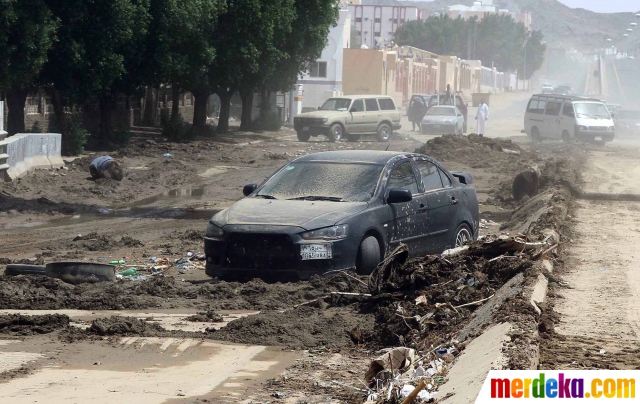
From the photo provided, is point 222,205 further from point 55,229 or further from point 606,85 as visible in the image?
point 606,85

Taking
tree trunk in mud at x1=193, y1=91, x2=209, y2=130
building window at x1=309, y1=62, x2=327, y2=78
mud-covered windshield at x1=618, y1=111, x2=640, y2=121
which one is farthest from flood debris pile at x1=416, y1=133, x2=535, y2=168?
building window at x1=309, y1=62, x2=327, y2=78

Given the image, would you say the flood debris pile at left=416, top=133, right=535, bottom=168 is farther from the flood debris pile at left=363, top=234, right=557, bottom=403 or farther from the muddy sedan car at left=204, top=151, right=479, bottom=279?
the flood debris pile at left=363, top=234, right=557, bottom=403

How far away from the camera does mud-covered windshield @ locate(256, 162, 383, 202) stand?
10.8 m

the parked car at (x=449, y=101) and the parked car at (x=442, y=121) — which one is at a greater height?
the parked car at (x=449, y=101)

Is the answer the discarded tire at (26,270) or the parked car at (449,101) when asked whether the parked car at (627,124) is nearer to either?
the parked car at (449,101)

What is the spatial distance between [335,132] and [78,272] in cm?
3065

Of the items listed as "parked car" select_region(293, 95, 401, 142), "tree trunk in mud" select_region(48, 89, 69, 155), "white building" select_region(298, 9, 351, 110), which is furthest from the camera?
"white building" select_region(298, 9, 351, 110)

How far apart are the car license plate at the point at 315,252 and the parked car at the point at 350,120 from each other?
3037 cm

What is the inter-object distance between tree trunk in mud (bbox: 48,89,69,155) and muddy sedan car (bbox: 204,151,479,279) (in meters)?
18.3

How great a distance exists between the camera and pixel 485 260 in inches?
385

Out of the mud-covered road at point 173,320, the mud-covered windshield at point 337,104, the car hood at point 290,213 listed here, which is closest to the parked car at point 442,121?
the mud-covered windshield at point 337,104

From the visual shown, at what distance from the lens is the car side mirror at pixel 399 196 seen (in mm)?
10617

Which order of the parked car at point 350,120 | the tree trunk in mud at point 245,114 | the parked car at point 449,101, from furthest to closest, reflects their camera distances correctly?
the parked car at point 449,101 → the tree trunk in mud at point 245,114 → the parked car at point 350,120

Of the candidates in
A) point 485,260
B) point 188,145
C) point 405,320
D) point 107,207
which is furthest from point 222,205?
point 188,145
